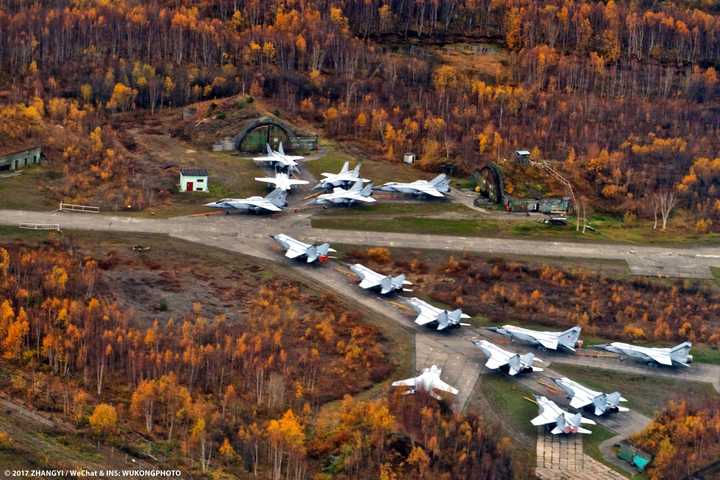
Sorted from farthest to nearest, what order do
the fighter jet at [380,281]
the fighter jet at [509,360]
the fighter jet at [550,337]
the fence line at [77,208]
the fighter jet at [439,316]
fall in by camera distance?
1. the fence line at [77,208]
2. the fighter jet at [380,281]
3. the fighter jet at [439,316]
4. the fighter jet at [550,337]
5. the fighter jet at [509,360]

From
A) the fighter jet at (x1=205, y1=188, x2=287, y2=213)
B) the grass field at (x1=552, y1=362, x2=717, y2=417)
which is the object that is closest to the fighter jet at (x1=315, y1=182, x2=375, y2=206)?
the fighter jet at (x1=205, y1=188, x2=287, y2=213)

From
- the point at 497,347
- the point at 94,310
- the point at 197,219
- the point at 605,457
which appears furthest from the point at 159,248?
the point at 605,457

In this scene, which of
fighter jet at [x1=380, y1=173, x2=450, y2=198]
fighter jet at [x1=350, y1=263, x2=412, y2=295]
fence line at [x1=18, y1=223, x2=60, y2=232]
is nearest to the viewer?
fighter jet at [x1=350, y1=263, x2=412, y2=295]

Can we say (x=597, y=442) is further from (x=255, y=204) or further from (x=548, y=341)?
(x=255, y=204)

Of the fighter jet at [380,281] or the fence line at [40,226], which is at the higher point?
the fence line at [40,226]

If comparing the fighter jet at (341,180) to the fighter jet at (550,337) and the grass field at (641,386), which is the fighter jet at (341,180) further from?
the grass field at (641,386)

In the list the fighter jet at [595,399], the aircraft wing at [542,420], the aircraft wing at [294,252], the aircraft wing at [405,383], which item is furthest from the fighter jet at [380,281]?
the aircraft wing at [542,420]

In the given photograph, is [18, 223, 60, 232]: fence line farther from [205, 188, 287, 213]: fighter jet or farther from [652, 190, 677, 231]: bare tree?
[652, 190, 677, 231]: bare tree
